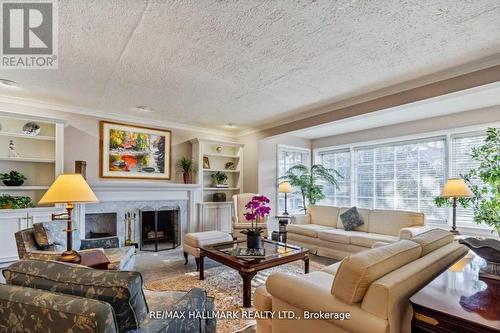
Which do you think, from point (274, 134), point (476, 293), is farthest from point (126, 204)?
point (476, 293)

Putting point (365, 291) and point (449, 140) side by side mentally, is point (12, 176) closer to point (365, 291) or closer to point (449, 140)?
point (365, 291)

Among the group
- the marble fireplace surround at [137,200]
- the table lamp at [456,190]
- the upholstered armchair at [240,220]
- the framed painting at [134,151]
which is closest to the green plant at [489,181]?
the table lamp at [456,190]

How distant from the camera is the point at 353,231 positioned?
4.46 meters

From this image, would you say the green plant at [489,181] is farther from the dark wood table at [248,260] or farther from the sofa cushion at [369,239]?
the dark wood table at [248,260]

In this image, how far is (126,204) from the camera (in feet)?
16.0

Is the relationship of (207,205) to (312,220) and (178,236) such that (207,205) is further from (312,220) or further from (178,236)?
(312,220)

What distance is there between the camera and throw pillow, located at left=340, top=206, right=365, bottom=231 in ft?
14.8

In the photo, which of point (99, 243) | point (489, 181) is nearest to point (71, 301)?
point (99, 243)

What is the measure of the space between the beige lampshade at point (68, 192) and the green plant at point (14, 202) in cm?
243

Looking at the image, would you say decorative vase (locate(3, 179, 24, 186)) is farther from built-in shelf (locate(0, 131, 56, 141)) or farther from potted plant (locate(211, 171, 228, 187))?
potted plant (locate(211, 171, 228, 187))

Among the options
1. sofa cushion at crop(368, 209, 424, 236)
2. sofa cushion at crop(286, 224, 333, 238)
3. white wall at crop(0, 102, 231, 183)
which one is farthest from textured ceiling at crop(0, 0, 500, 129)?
sofa cushion at crop(286, 224, 333, 238)

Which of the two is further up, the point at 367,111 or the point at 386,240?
the point at 367,111

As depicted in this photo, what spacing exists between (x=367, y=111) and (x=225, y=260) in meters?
2.91

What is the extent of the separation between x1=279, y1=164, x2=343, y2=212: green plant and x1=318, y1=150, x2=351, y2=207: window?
0.13m
